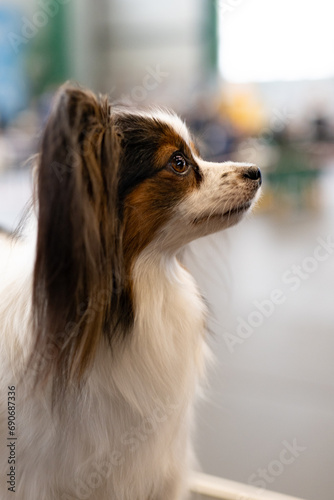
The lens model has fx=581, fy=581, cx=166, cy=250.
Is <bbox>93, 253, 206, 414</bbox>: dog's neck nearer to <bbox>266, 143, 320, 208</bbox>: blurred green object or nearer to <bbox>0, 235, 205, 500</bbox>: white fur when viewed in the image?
<bbox>0, 235, 205, 500</bbox>: white fur

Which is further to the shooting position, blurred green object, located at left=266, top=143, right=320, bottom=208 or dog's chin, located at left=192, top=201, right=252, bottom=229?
blurred green object, located at left=266, top=143, right=320, bottom=208

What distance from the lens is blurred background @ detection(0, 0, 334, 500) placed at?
7.39ft

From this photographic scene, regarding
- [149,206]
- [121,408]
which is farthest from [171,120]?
[121,408]

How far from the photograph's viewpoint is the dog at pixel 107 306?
1.14 meters

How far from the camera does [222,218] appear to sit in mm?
1481

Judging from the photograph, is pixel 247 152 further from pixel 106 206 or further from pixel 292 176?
pixel 106 206

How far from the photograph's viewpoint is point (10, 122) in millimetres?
8992

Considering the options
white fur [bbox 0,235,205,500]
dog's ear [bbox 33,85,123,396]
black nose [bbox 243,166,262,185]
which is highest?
black nose [bbox 243,166,262,185]

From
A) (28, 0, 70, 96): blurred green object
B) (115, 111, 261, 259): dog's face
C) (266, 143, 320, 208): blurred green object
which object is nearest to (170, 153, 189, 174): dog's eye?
(115, 111, 261, 259): dog's face

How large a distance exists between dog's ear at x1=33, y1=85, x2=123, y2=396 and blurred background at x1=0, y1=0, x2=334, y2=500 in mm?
139

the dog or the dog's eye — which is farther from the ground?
the dog's eye

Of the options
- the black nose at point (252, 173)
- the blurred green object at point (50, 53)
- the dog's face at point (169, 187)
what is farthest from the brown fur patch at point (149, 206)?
the blurred green object at point (50, 53)

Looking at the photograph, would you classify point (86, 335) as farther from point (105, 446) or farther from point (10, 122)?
point (10, 122)

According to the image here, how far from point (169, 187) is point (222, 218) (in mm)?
168
